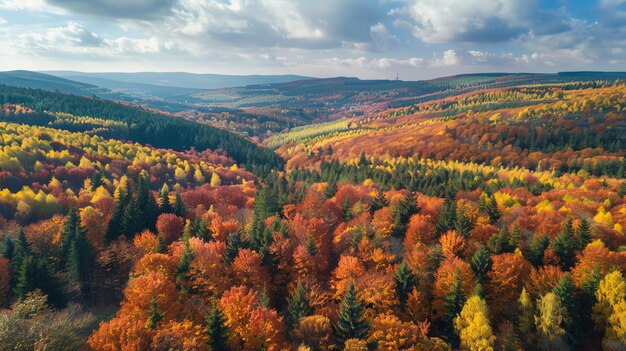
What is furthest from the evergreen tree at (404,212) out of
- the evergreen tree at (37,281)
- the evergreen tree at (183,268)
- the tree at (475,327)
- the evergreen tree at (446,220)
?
the evergreen tree at (37,281)

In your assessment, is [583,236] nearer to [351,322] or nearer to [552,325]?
[552,325]

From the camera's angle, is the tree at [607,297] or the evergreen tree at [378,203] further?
the evergreen tree at [378,203]

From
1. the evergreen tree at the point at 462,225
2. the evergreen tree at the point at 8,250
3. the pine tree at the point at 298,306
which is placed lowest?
the pine tree at the point at 298,306

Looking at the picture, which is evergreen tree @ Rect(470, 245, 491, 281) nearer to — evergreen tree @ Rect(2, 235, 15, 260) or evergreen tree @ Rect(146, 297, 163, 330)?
evergreen tree @ Rect(146, 297, 163, 330)

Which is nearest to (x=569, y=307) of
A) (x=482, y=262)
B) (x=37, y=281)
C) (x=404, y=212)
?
(x=482, y=262)

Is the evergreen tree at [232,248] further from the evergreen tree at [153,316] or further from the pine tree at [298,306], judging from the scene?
the evergreen tree at [153,316]

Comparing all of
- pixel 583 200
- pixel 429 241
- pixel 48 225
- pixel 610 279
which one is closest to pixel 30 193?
pixel 48 225

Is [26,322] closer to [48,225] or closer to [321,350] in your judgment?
[321,350]
